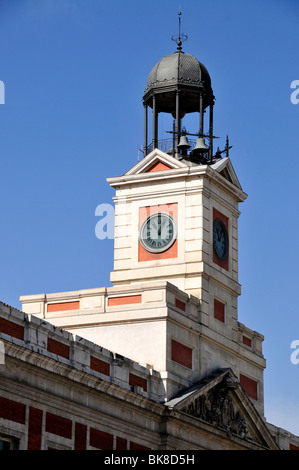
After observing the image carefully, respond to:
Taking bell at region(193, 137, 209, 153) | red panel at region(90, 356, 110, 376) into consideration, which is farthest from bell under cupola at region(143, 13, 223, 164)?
red panel at region(90, 356, 110, 376)

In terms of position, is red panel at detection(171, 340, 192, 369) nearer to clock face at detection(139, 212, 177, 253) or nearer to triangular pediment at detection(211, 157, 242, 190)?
clock face at detection(139, 212, 177, 253)

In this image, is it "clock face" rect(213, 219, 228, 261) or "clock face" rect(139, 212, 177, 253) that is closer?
"clock face" rect(139, 212, 177, 253)

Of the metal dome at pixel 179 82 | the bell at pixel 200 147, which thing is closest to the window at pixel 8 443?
the bell at pixel 200 147

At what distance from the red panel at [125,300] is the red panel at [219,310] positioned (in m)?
5.84

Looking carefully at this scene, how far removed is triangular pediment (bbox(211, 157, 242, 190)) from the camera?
68562 millimetres

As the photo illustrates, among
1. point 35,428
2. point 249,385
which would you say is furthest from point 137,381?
point 249,385

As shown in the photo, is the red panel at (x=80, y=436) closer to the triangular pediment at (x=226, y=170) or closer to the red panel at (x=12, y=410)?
the red panel at (x=12, y=410)

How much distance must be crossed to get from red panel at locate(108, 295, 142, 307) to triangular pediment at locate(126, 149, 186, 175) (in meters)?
8.60

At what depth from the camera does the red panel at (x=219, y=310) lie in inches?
2608

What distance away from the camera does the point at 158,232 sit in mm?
66562

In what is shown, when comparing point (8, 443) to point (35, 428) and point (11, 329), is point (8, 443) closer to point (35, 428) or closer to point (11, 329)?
point (35, 428)

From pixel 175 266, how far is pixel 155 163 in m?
6.22

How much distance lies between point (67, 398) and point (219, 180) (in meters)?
21.2

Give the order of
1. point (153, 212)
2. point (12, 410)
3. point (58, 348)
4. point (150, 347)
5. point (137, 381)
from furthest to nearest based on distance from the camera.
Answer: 1. point (153, 212)
2. point (150, 347)
3. point (137, 381)
4. point (58, 348)
5. point (12, 410)
